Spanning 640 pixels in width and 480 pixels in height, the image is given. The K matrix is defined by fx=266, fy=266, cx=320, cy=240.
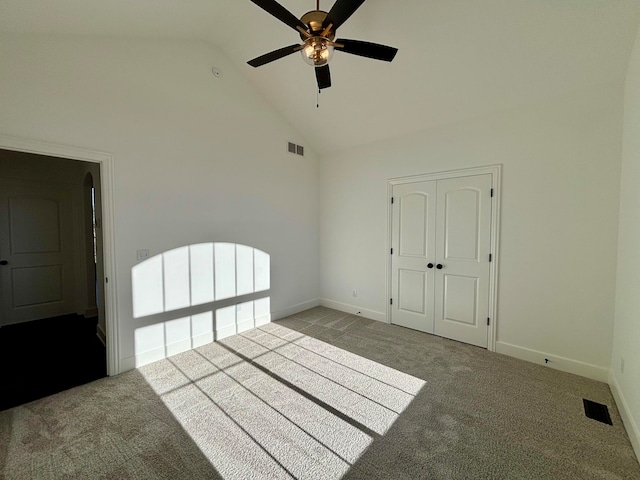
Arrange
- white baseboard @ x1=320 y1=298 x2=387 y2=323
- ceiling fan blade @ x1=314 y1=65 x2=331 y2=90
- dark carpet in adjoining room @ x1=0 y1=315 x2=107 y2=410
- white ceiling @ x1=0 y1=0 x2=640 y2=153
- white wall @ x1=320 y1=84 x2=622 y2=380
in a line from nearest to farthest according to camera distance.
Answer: white ceiling @ x1=0 y1=0 x2=640 y2=153 < ceiling fan blade @ x1=314 y1=65 x2=331 y2=90 < dark carpet in adjoining room @ x1=0 y1=315 x2=107 y2=410 < white wall @ x1=320 y1=84 x2=622 y2=380 < white baseboard @ x1=320 y1=298 x2=387 y2=323

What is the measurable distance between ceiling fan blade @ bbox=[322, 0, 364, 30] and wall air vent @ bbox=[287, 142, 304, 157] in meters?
2.67

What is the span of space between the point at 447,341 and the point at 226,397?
9.20 feet

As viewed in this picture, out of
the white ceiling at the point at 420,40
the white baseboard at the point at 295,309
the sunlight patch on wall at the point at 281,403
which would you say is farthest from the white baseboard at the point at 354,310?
the white ceiling at the point at 420,40

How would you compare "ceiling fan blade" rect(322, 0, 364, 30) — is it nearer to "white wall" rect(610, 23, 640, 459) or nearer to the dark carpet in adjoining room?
"white wall" rect(610, 23, 640, 459)

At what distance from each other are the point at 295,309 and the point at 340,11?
4.09 metres

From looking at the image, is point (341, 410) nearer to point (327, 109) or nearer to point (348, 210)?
point (348, 210)

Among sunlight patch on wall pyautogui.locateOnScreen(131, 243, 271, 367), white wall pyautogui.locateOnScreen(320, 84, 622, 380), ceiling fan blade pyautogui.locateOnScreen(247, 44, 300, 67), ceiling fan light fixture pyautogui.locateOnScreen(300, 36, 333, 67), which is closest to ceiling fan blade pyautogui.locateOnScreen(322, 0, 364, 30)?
ceiling fan light fixture pyautogui.locateOnScreen(300, 36, 333, 67)

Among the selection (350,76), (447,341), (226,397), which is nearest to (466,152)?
(350,76)

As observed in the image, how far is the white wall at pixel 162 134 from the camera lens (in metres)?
2.36

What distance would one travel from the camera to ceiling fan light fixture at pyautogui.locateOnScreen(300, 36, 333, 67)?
1.98 metres

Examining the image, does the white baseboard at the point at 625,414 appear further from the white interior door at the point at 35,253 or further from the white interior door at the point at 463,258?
the white interior door at the point at 35,253

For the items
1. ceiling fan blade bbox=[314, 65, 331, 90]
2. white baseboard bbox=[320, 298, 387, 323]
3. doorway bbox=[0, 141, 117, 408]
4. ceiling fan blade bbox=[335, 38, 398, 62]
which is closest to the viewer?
ceiling fan blade bbox=[335, 38, 398, 62]

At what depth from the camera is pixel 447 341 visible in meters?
3.56

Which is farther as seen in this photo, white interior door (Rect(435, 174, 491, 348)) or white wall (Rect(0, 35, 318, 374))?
white interior door (Rect(435, 174, 491, 348))
